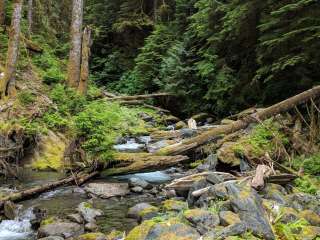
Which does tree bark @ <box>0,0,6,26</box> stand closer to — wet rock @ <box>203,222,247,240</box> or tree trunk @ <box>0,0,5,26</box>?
tree trunk @ <box>0,0,5,26</box>

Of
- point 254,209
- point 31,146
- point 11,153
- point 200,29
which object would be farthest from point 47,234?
point 200,29

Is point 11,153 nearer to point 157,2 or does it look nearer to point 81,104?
point 81,104

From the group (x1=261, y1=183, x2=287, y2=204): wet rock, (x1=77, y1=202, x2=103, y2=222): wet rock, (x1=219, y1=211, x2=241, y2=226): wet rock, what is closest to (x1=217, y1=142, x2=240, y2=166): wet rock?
(x1=261, y1=183, x2=287, y2=204): wet rock

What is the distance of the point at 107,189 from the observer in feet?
33.1

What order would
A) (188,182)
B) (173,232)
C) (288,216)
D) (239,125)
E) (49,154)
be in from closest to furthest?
(173,232), (288,216), (188,182), (239,125), (49,154)

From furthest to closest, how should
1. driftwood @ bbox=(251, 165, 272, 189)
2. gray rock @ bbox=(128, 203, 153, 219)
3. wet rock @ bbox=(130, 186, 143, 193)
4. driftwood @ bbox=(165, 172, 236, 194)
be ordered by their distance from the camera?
wet rock @ bbox=(130, 186, 143, 193), driftwood @ bbox=(165, 172, 236, 194), gray rock @ bbox=(128, 203, 153, 219), driftwood @ bbox=(251, 165, 272, 189)

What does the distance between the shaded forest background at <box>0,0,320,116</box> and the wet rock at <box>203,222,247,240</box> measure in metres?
6.89

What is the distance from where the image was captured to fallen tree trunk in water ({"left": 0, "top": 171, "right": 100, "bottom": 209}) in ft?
29.4

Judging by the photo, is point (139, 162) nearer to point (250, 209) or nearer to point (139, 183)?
point (139, 183)

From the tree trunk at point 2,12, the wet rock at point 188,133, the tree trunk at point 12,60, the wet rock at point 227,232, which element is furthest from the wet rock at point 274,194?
the tree trunk at point 2,12

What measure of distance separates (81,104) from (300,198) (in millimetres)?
8846

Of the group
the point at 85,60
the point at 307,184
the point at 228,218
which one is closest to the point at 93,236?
the point at 228,218

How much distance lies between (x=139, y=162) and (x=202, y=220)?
4.60 m

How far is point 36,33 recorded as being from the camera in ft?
84.6
